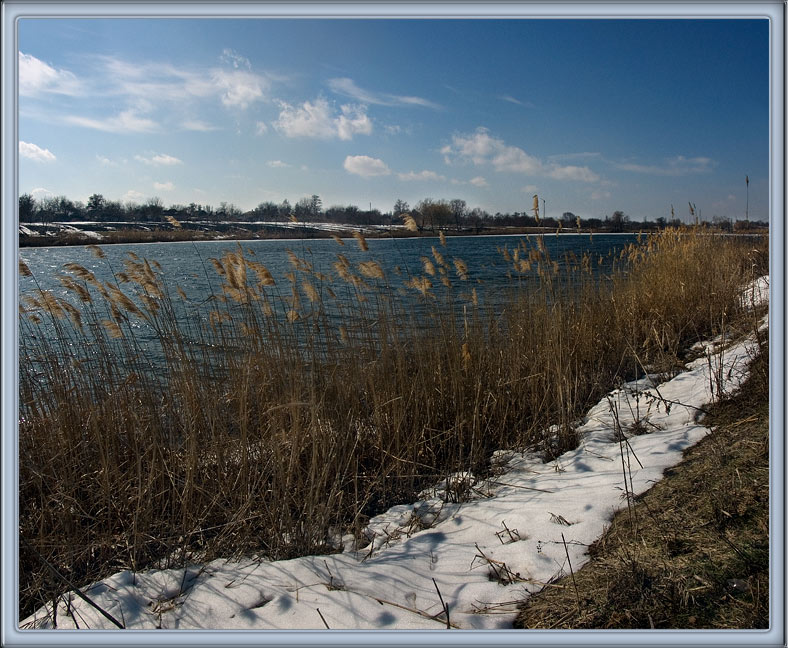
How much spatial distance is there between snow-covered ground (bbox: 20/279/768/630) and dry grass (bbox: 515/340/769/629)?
9 centimetres

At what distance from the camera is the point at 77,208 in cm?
212

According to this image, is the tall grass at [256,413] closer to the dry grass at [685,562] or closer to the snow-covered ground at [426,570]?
the snow-covered ground at [426,570]

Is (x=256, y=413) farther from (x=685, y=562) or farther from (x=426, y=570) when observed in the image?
(x=685, y=562)

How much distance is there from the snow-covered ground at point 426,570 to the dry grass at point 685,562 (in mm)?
92

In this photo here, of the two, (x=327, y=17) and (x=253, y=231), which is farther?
(x=253, y=231)

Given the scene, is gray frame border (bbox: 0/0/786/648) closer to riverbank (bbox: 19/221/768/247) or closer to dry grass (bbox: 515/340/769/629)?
dry grass (bbox: 515/340/769/629)

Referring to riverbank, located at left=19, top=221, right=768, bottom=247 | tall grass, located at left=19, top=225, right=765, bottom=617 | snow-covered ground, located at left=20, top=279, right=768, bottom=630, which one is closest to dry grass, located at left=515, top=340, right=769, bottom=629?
snow-covered ground, located at left=20, top=279, right=768, bottom=630

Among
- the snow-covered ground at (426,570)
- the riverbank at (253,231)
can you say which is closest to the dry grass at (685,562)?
the snow-covered ground at (426,570)

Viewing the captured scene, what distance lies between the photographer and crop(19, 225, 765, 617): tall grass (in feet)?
6.88

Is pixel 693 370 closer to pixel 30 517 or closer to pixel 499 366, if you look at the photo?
pixel 499 366

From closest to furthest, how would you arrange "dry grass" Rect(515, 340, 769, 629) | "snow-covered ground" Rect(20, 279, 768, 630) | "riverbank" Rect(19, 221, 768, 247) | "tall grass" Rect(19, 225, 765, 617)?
"dry grass" Rect(515, 340, 769, 629) < "snow-covered ground" Rect(20, 279, 768, 630) < "tall grass" Rect(19, 225, 765, 617) < "riverbank" Rect(19, 221, 768, 247)

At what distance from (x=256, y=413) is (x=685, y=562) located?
84.9 inches

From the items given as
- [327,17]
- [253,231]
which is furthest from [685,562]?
[253,231]

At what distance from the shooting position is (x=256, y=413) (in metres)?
2.78
